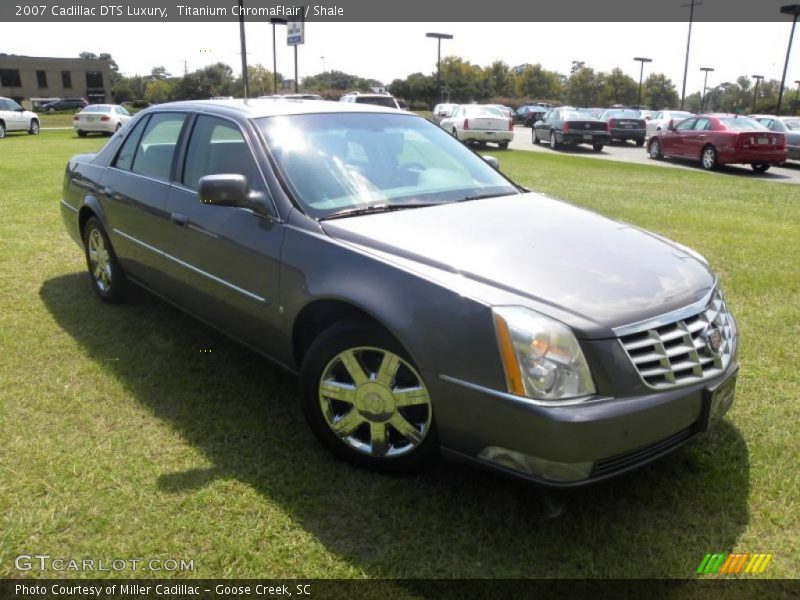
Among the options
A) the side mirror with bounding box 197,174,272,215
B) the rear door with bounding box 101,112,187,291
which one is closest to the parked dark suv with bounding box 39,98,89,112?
the rear door with bounding box 101,112,187,291

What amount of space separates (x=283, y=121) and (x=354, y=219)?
3.00ft

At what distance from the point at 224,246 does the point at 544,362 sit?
1.93 metres

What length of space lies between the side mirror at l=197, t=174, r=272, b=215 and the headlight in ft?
4.95

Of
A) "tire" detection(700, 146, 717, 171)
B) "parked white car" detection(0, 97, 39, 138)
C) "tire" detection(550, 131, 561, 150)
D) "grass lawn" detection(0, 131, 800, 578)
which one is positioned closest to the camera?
"grass lawn" detection(0, 131, 800, 578)

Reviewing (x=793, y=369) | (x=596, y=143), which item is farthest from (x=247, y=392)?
(x=596, y=143)

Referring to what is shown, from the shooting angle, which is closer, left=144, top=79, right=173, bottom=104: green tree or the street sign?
the street sign

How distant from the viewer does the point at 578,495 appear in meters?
2.84

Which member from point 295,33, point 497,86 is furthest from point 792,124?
point 497,86

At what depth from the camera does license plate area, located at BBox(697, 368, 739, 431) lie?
8.38 feet

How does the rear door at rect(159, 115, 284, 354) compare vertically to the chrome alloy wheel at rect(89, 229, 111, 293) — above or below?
above

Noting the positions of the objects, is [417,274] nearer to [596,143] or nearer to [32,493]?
[32,493]

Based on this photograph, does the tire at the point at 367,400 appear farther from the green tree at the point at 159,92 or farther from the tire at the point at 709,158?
the green tree at the point at 159,92

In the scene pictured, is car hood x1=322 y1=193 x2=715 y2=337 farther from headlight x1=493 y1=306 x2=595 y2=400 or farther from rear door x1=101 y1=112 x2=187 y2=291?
rear door x1=101 y1=112 x2=187 y2=291

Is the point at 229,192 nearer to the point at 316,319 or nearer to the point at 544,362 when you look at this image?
the point at 316,319
